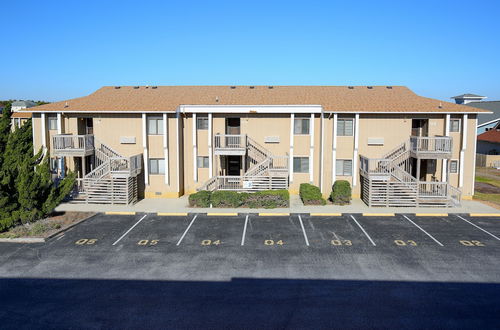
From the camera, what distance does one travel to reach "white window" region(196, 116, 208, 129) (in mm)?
25016

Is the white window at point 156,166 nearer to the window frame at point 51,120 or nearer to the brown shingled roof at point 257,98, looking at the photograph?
the brown shingled roof at point 257,98

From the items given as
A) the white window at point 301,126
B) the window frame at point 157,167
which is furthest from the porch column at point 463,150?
the window frame at point 157,167

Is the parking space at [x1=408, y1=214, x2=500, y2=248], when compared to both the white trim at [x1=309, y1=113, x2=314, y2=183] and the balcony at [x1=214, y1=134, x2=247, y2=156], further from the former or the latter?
the balcony at [x1=214, y1=134, x2=247, y2=156]

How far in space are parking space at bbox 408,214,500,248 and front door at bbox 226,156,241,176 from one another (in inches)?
429

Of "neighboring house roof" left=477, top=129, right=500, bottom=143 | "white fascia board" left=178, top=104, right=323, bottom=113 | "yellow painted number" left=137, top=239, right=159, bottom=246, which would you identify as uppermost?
"white fascia board" left=178, top=104, right=323, bottom=113

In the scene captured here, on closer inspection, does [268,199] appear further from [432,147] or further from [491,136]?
[491,136]

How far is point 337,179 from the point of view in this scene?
24.6m

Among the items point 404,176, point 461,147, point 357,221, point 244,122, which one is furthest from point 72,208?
point 461,147

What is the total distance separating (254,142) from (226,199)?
495 cm

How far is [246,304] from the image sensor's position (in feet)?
35.8

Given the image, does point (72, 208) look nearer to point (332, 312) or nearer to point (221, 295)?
point (221, 295)

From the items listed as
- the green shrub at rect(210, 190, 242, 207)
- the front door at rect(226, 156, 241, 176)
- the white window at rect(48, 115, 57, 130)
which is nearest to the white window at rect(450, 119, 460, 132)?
the front door at rect(226, 156, 241, 176)

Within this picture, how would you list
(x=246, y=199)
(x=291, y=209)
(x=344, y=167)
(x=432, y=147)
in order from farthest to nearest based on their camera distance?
(x=344, y=167), (x=432, y=147), (x=246, y=199), (x=291, y=209)

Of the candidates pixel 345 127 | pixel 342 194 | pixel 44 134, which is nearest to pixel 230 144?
pixel 345 127
